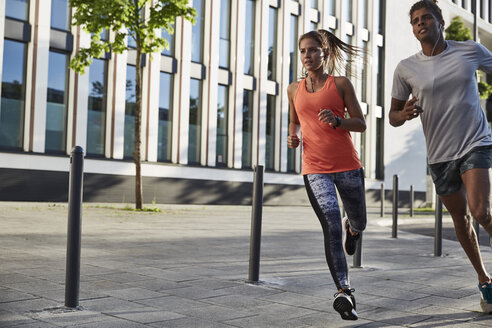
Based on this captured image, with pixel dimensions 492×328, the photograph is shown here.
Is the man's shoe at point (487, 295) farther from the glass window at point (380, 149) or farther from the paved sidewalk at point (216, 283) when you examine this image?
the glass window at point (380, 149)

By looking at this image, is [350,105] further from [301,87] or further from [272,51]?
[272,51]

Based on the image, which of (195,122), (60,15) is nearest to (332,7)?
(195,122)

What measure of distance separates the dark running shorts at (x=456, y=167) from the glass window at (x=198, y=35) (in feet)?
58.5

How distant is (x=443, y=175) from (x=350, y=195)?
0.66m

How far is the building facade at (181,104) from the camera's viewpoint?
54.6ft

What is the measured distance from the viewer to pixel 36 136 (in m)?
16.8

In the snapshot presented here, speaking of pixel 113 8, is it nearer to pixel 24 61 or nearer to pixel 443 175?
pixel 24 61

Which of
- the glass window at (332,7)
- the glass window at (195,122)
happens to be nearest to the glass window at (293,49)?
the glass window at (332,7)

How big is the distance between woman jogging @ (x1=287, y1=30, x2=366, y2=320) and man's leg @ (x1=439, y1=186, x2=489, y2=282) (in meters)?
0.62

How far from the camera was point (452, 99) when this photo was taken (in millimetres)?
4117

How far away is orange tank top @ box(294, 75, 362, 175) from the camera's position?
13.6 ft

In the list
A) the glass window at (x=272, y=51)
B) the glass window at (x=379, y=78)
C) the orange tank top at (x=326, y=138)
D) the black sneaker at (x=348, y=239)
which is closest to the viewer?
the orange tank top at (x=326, y=138)

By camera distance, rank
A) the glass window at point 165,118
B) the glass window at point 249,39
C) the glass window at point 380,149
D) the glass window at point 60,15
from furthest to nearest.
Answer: the glass window at point 380,149 < the glass window at point 249,39 < the glass window at point 165,118 < the glass window at point 60,15

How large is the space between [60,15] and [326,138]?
15.2m
